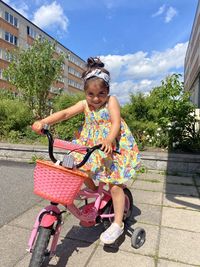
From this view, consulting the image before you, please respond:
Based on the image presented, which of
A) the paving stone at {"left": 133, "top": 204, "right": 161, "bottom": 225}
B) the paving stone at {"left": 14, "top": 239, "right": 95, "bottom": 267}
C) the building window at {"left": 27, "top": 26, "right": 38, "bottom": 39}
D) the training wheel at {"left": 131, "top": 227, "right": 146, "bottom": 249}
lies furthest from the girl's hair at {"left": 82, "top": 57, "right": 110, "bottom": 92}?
the building window at {"left": 27, "top": 26, "right": 38, "bottom": 39}

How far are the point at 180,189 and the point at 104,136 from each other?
2616 millimetres

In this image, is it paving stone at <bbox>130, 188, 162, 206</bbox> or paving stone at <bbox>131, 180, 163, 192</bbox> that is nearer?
paving stone at <bbox>130, 188, 162, 206</bbox>

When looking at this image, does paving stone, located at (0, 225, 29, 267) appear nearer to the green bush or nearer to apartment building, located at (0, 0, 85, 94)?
the green bush

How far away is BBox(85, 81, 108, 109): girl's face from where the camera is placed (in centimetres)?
254

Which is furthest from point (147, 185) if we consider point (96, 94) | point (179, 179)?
point (96, 94)

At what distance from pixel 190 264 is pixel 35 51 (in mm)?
12576

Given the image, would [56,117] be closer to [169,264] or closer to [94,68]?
[94,68]

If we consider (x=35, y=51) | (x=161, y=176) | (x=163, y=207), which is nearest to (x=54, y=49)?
(x=35, y=51)

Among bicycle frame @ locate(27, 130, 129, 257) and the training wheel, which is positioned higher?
bicycle frame @ locate(27, 130, 129, 257)

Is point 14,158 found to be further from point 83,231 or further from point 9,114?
point 83,231

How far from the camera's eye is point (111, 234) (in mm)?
2678

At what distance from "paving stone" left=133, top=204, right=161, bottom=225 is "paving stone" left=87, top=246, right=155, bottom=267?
32.4 inches

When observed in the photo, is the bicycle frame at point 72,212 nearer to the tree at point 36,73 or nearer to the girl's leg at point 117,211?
the girl's leg at point 117,211

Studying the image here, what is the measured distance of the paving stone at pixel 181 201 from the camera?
4.02 meters
